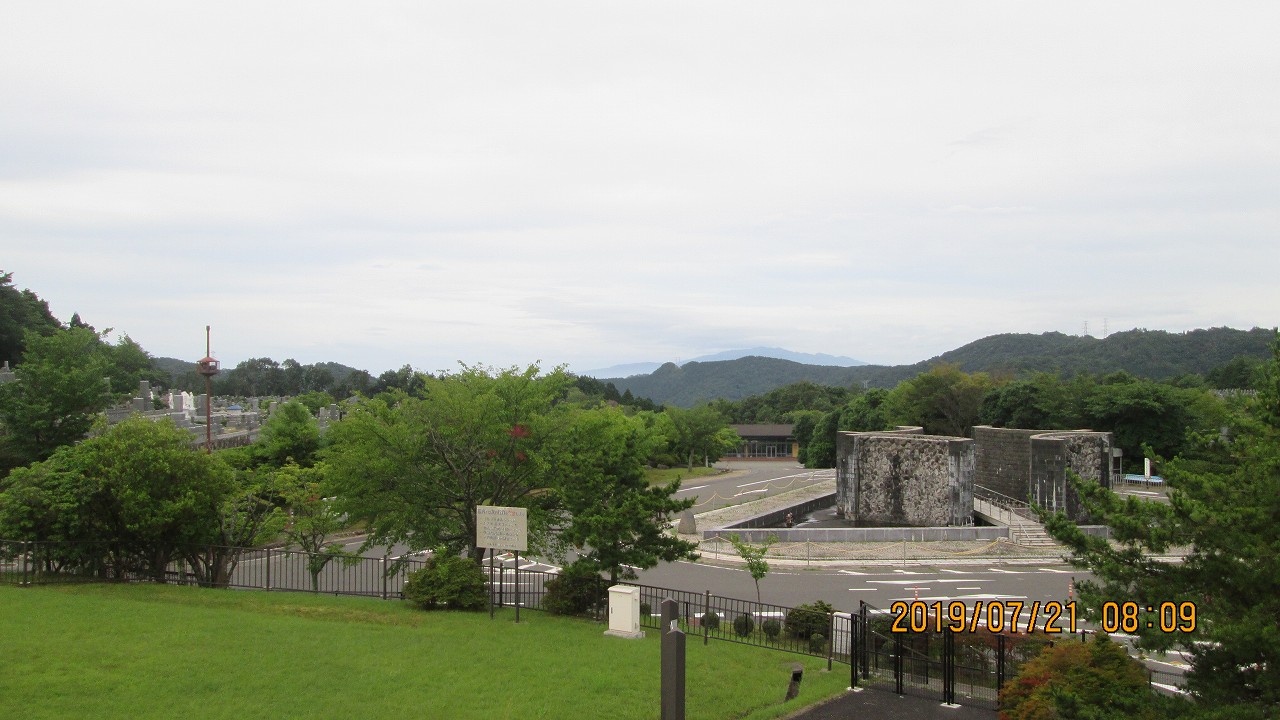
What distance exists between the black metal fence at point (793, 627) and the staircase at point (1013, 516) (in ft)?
→ 53.6

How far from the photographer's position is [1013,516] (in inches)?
1431

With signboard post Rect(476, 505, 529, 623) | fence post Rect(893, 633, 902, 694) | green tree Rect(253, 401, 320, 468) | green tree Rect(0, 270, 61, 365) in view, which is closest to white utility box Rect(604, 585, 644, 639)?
signboard post Rect(476, 505, 529, 623)

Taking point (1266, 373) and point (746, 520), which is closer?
point (1266, 373)

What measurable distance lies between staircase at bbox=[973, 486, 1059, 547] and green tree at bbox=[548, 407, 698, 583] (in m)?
18.2

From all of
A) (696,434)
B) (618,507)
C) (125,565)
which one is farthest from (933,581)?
(696,434)

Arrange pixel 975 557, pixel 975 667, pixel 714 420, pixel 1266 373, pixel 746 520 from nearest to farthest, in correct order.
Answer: pixel 1266 373 < pixel 975 667 < pixel 975 557 < pixel 746 520 < pixel 714 420

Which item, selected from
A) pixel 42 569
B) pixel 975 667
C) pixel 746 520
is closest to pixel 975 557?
pixel 746 520

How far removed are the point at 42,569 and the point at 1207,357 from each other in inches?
5253

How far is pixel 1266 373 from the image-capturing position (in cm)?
993

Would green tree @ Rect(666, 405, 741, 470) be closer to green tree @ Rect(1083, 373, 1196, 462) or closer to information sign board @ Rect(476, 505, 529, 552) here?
green tree @ Rect(1083, 373, 1196, 462)

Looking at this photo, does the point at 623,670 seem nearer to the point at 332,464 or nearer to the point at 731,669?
the point at 731,669

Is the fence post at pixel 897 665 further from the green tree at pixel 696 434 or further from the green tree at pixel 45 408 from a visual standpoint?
the green tree at pixel 696 434

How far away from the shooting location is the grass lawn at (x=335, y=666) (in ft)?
33.9

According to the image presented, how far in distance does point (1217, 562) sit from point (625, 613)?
31.2 ft
